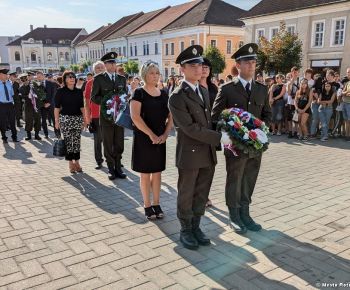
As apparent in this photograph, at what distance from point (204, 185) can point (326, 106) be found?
27.0ft

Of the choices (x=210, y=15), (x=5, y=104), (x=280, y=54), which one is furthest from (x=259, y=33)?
(x=5, y=104)

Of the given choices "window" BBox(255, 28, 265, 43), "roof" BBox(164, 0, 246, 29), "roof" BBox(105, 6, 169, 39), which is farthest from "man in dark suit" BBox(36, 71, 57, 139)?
"roof" BBox(105, 6, 169, 39)

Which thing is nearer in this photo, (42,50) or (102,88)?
(102,88)

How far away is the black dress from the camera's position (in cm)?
469

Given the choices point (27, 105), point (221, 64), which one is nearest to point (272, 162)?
point (27, 105)

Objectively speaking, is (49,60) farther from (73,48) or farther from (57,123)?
(57,123)

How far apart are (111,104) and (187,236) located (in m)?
3.08

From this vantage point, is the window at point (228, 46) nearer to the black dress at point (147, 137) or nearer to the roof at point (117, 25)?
the roof at point (117, 25)

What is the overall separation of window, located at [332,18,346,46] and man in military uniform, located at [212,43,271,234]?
2899 centimetres

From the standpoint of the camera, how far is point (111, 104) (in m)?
6.41

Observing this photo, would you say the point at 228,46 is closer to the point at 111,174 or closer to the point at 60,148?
the point at 60,148

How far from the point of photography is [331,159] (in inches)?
336

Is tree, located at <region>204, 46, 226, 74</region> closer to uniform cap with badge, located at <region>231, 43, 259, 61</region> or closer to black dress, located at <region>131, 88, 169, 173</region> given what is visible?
black dress, located at <region>131, 88, 169, 173</region>

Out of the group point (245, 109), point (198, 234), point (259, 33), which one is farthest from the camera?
point (259, 33)
